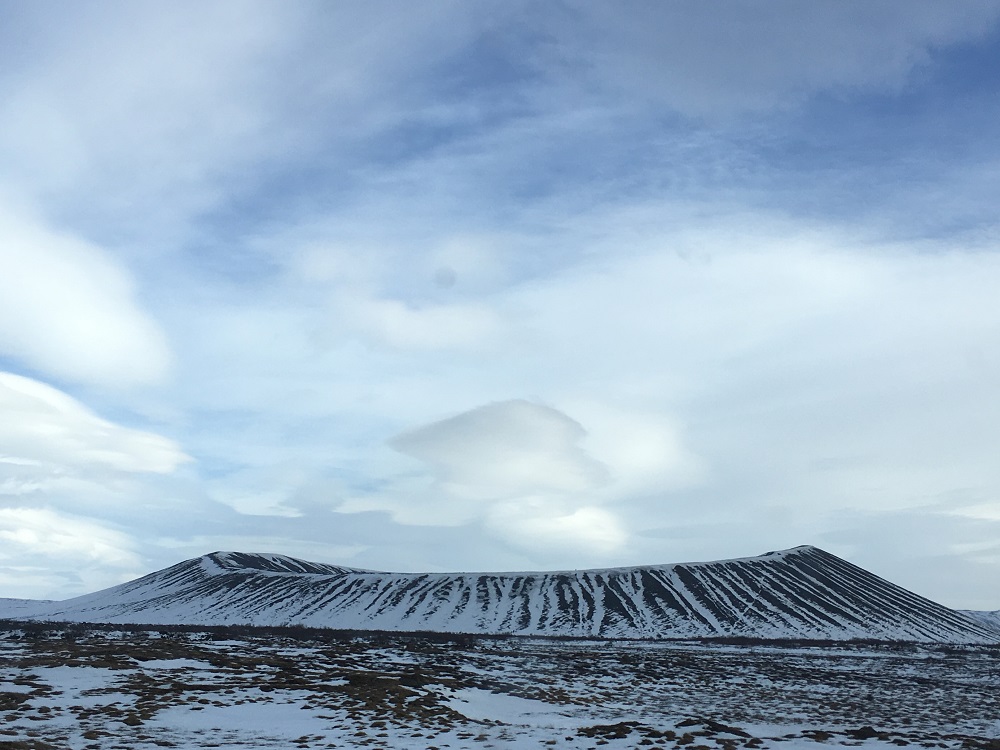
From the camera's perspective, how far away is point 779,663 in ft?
211

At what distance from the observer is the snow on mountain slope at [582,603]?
129m

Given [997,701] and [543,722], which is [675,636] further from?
[543,722]

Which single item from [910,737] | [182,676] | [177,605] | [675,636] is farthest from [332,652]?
[177,605]

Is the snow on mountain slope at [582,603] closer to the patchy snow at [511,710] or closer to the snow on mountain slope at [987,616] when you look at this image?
the snow on mountain slope at [987,616]

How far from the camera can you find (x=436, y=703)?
3266cm

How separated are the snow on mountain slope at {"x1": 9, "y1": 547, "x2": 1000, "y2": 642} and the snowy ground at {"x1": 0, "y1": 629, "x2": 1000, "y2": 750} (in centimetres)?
7811

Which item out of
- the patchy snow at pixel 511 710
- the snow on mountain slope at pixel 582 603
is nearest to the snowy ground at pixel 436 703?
the patchy snow at pixel 511 710

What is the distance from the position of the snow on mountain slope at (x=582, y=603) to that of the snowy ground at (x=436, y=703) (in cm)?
7811

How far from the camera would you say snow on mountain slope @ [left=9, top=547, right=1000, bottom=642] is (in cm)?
12888

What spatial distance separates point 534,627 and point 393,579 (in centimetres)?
4820

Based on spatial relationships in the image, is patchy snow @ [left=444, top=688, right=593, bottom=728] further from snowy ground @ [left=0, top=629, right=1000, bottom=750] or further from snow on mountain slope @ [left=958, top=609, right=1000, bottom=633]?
snow on mountain slope @ [left=958, top=609, right=1000, bottom=633]

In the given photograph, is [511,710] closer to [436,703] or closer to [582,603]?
[436,703]

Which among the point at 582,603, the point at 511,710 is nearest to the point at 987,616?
the point at 582,603

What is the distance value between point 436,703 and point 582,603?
386ft
